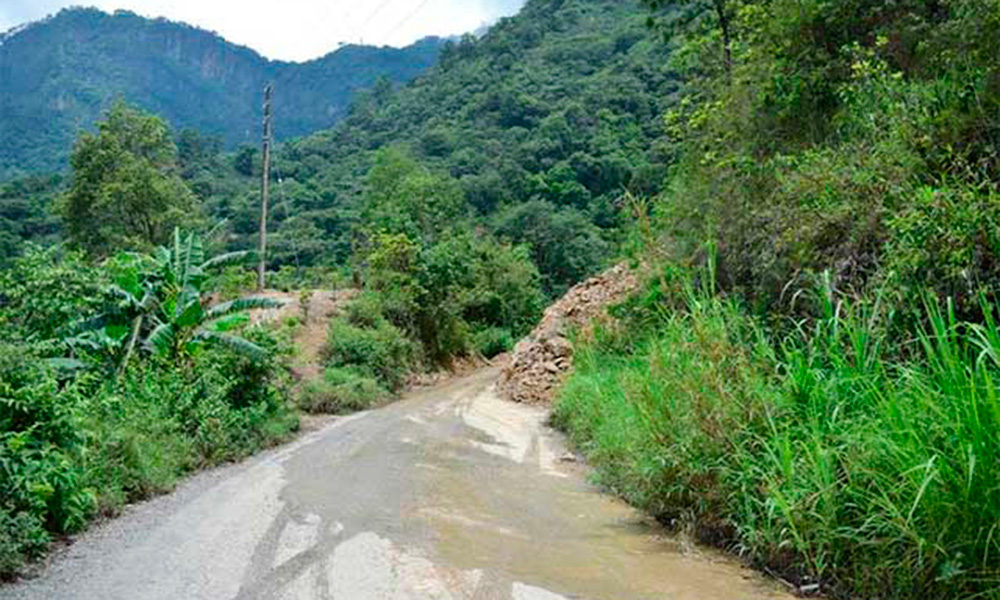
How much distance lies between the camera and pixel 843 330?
22.2ft

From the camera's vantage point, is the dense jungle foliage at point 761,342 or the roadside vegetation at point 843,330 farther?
the dense jungle foliage at point 761,342

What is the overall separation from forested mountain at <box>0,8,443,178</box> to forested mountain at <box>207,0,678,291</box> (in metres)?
22.5

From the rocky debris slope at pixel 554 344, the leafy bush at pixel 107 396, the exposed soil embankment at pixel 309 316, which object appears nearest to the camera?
the leafy bush at pixel 107 396

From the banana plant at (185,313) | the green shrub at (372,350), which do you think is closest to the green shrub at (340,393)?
the green shrub at (372,350)

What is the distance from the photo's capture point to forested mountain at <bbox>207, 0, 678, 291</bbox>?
4509cm

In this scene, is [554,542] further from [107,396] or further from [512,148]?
[512,148]

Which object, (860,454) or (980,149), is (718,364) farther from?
(980,149)

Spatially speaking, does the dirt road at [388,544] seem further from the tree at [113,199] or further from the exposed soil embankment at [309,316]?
the tree at [113,199]

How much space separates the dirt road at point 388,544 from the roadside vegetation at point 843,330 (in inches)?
25.6

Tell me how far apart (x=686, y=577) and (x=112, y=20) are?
405 feet

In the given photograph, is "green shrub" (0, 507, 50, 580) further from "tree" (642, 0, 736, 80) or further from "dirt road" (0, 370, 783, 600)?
"tree" (642, 0, 736, 80)

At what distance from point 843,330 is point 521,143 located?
4959 centimetres

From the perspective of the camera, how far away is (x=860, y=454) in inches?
217

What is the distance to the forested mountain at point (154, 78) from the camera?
79.6 m
